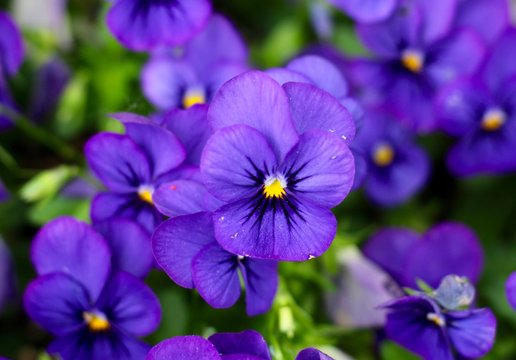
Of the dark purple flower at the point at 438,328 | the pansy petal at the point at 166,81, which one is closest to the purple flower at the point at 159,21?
the pansy petal at the point at 166,81

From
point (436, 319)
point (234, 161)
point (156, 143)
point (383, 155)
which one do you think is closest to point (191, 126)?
point (156, 143)

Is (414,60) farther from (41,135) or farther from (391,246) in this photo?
(41,135)

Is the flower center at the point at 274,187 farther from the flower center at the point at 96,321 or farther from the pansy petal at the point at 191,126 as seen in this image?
the flower center at the point at 96,321

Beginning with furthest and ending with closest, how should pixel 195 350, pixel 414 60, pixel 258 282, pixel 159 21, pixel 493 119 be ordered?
1. pixel 414 60
2. pixel 493 119
3. pixel 159 21
4. pixel 258 282
5. pixel 195 350

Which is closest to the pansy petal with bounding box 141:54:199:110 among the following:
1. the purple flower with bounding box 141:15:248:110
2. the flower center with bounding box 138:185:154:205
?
the purple flower with bounding box 141:15:248:110

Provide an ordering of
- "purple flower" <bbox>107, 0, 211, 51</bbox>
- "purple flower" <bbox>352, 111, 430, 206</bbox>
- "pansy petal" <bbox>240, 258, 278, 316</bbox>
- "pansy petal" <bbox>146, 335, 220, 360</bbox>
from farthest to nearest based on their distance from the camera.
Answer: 1. "purple flower" <bbox>352, 111, 430, 206</bbox>
2. "purple flower" <bbox>107, 0, 211, 51</bbox>
3. "pansy petal" <bbox>240, 258, 278, 316</bbox>
4. "pansy petal" <bbox>146, 335, 220, 360</bbox>

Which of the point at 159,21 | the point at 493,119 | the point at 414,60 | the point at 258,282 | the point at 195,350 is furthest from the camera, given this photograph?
the point at 414,60

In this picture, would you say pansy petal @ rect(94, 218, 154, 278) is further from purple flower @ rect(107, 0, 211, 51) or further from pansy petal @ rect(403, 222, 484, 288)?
pansy petal @ rect(403, 222, 484, 288)
